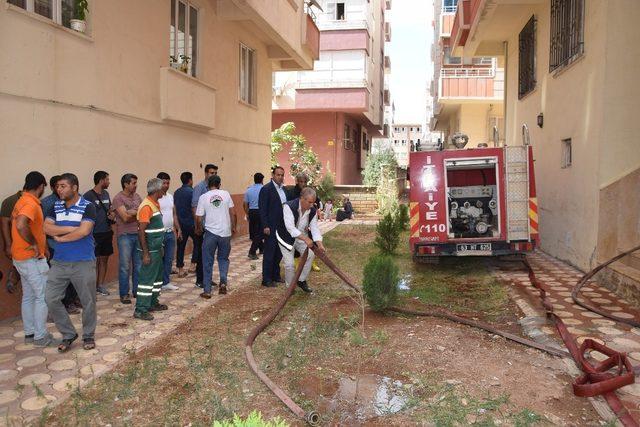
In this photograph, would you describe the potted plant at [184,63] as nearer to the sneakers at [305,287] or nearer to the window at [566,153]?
the sneakers at [305,287]

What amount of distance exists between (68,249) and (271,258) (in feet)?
11.8

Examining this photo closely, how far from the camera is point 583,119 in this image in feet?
29.0

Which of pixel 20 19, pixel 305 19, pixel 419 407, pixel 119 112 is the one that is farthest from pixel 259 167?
pixel 419 407

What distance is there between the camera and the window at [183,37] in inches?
410

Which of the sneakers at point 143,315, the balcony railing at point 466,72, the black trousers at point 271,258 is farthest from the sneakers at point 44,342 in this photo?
the balcony railing at point 466,72

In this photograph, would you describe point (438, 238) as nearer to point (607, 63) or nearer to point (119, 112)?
point (607, 63)

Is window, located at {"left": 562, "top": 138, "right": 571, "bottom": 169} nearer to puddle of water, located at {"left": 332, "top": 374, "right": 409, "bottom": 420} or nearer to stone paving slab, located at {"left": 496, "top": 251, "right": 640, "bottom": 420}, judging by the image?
stone paving slab, located at {"left": 496, "top": 251, "right": 640, "bottom": 420}

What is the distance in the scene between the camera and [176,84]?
981 cm

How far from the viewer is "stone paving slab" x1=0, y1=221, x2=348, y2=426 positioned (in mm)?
4020

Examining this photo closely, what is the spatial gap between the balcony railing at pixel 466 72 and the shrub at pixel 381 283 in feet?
57.9

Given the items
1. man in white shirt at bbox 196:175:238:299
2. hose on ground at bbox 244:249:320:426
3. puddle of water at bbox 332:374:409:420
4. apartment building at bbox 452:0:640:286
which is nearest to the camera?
hose on ground at bbox 244:249:320:426

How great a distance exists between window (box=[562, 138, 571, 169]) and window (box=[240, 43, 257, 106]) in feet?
26.2


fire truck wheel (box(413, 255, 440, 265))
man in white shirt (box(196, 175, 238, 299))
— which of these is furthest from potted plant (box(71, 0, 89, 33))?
fire truck wheel (box(413, 255, 440, 265))

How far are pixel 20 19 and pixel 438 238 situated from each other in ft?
22.3
